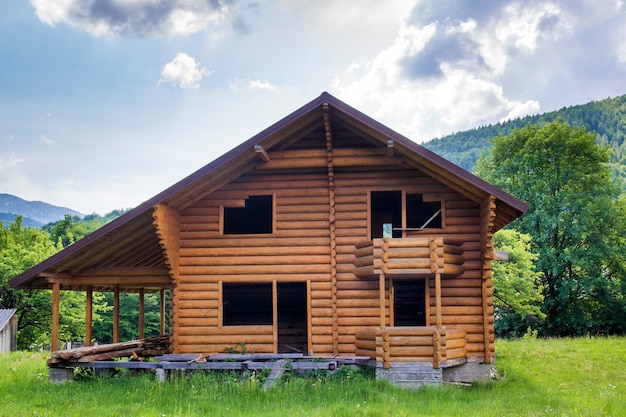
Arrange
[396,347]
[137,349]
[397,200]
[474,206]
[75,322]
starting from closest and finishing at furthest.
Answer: [396,347], [474,206], [137,349], [397,200], [75,322]

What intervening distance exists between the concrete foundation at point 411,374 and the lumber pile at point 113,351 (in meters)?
7.27

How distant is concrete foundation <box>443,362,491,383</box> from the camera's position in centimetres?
1758

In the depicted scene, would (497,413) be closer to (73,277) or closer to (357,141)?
(357,141)

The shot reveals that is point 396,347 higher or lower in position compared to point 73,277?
lower

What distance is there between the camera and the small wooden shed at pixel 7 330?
39906 mm

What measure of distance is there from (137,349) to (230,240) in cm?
454

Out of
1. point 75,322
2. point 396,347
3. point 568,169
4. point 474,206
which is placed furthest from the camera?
point 75,322

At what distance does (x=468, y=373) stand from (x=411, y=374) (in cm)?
212

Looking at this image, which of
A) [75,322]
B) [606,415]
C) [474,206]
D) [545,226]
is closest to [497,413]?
[606,415]

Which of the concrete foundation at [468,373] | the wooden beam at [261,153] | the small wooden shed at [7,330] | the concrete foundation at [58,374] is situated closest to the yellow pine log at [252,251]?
the wooden beam at [261,153]

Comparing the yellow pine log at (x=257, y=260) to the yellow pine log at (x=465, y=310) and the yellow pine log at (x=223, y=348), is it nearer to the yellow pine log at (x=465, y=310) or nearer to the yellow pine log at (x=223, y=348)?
the yellow pine log at (x=223, y=348)

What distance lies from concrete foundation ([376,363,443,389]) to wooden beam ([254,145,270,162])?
251 inches

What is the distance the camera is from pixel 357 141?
1894 centimetres

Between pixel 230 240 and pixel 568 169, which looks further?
pixel 568 169
